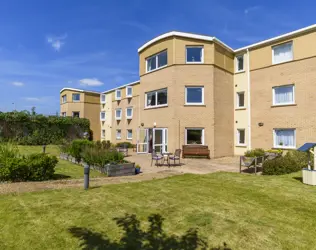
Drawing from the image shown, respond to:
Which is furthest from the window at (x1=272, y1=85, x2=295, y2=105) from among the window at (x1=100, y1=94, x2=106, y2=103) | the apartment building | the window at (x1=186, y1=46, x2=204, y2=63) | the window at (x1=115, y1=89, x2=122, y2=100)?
the apartment building

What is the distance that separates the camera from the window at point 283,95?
1672 centimetres

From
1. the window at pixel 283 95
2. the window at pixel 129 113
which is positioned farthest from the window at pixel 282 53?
the window at pixel 129 113

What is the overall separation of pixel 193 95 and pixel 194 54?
350cm

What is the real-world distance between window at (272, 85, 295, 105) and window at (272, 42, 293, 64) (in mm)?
2117

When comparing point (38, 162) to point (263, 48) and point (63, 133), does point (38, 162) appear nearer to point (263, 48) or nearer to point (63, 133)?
point (263, 48)

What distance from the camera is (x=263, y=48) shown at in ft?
59.6

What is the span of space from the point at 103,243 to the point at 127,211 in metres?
1.53

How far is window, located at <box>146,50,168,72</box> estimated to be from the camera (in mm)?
19641

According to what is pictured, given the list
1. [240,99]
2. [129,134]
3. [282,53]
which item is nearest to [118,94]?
[129,134]

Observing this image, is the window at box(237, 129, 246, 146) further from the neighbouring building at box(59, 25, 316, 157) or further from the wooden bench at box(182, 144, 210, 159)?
the wooden bench at box(182, 144, 210, 159)

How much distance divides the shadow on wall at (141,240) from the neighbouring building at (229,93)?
1377cm

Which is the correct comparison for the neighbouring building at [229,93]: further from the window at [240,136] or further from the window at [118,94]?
the window at [118,94]

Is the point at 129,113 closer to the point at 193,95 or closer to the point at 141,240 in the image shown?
the point at 193,95

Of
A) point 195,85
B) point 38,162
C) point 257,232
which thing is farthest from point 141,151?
point 257,232
